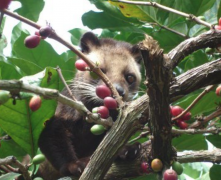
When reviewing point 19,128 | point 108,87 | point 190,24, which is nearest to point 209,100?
point 190,24

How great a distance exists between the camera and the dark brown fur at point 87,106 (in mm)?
2449

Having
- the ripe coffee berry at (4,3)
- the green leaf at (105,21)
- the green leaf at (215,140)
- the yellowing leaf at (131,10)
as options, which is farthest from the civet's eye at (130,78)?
the ripe coffee berry at (4,3)

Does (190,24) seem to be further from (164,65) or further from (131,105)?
(164,65)

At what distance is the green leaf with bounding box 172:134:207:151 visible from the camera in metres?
2.36

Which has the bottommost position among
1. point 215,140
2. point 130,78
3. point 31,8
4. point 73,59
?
point 215,140

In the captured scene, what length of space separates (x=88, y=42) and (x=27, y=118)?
1.27 m

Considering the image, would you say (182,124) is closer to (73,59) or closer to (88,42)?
(73,59)

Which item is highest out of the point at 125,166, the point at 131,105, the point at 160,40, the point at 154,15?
the point at 154,15

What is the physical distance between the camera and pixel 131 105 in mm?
1661

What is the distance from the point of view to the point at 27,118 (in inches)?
79.4

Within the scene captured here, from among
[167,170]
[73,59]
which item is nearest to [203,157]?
[167,170]

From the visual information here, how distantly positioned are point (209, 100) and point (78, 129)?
0.98 metres

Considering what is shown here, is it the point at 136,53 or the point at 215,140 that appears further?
the point at 136,53

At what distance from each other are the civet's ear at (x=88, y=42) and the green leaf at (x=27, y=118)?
1160mm
